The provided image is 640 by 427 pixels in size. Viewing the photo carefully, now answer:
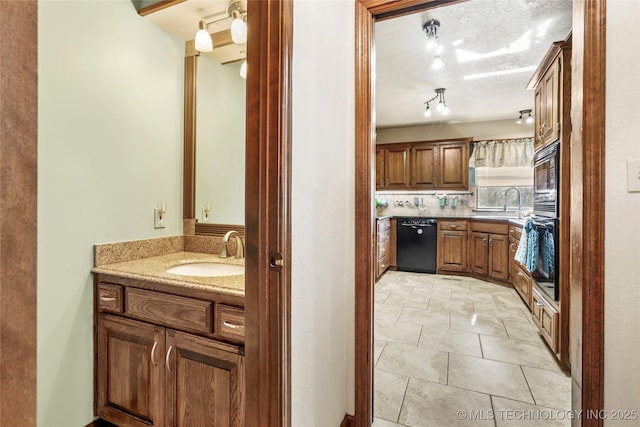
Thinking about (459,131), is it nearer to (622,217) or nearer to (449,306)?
(449,306)

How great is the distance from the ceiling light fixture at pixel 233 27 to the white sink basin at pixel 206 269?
1.27 m

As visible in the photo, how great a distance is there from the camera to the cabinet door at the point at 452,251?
16.0ft

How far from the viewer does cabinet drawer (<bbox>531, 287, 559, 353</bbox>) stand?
7.26 feet

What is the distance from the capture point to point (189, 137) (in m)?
2.03

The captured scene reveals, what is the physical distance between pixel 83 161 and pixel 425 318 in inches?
120

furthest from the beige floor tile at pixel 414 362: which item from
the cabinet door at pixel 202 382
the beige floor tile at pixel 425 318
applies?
the cabinet door at pixel 202 382

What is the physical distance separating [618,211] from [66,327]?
7.78 ft

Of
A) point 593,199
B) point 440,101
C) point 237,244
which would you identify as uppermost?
point 440,101

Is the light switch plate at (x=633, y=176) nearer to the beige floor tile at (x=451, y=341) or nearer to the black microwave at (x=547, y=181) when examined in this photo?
the black microwave at (x=547, y=181)

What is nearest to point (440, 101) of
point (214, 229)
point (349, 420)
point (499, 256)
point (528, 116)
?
point (528, 116)

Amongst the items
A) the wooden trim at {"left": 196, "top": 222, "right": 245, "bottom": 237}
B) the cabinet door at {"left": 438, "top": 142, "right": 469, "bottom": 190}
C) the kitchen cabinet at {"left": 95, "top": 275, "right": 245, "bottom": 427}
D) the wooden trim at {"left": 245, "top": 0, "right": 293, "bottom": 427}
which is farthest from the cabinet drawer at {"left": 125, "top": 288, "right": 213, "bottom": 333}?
→ the cabinet door at {"left": 438, "top": 142, "right": 469, "bottom": 190}

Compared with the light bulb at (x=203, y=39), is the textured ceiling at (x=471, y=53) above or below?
above

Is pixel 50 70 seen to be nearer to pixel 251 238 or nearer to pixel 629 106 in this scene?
pixel 251 238

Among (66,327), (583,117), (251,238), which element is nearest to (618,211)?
(583,117)
